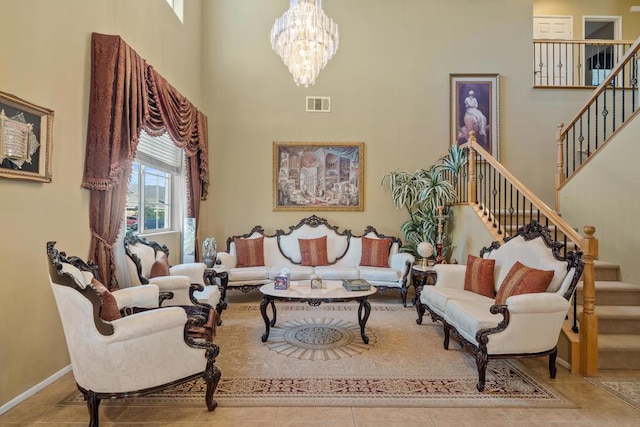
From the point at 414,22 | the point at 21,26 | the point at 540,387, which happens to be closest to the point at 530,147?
the point at 414,22

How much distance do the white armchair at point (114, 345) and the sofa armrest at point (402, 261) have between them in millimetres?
3340

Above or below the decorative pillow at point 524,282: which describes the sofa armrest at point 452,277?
below

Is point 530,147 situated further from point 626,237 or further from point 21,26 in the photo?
point 21,26

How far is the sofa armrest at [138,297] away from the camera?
107 inches

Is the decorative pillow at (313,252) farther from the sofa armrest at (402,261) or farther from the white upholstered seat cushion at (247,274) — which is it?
the sofa armrest at (402,261)

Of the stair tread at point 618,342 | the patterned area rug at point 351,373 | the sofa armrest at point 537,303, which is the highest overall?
the sofa armrest at point 537,303

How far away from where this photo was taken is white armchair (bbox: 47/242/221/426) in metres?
1.95

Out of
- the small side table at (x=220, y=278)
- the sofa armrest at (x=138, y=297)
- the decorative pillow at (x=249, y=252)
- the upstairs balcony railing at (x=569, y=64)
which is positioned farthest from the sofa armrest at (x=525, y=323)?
the upstairs balcony railing at (x=569, y=64)

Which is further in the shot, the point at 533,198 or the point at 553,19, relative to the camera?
the point at 553,19

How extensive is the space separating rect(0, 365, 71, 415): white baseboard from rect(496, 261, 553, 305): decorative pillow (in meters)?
3.67

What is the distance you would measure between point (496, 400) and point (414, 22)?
19.5 feet

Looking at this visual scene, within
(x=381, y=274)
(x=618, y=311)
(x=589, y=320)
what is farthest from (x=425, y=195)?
(x=589, y=320)

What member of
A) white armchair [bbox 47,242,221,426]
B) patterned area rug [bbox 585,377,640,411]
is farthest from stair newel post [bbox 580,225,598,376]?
white armchair [bbox 47,242,221,426]

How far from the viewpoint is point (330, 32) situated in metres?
3.80
